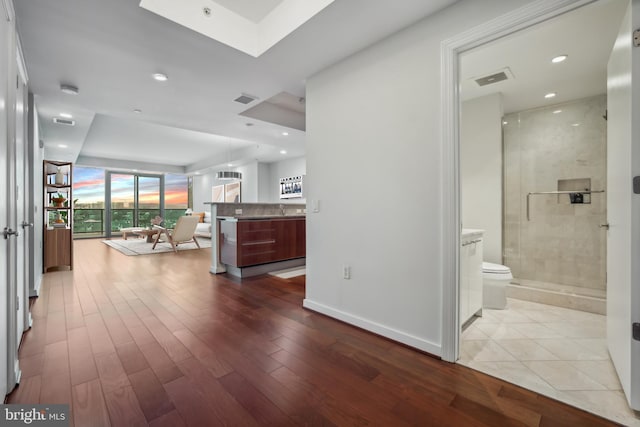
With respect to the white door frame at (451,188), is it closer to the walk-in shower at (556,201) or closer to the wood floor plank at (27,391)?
the walk-in shower at (556,201)

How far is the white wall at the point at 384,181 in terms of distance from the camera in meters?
1.88

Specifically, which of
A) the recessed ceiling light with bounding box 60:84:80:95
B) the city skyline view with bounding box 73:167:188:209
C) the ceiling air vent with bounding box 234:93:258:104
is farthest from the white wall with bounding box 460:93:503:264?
the city skyline view with bounding box 73:167:188:209

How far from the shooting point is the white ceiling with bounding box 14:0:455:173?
6.19 feet

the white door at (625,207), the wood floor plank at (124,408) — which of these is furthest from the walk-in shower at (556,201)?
the wood floor plank at (124,408)

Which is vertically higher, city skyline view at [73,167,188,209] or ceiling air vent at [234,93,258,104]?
ceiling air vent at [234,93,258,104]

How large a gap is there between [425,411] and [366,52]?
2494mm

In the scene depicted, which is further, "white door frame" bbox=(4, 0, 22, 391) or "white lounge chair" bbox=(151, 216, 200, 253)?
"white lounge chair" bbox=(151, 216, 200, 253)

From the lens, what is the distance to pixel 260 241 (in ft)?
13.9

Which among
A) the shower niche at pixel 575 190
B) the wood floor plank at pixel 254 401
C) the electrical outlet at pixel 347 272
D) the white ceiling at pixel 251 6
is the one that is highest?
the white ceiling at pixel 251 6

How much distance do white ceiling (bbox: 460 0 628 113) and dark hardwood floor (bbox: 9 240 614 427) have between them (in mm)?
2067

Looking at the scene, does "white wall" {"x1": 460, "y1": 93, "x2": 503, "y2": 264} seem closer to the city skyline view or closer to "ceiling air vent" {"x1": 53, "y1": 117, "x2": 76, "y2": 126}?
"ceiling air vent" {"x1": 53, "y1": 117, "x2": 76, "y2": 126}

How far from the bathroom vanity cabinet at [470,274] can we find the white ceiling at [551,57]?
4.57 feet

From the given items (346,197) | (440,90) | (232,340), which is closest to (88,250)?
(232,340)

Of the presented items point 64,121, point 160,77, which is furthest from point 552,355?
point 64,121
